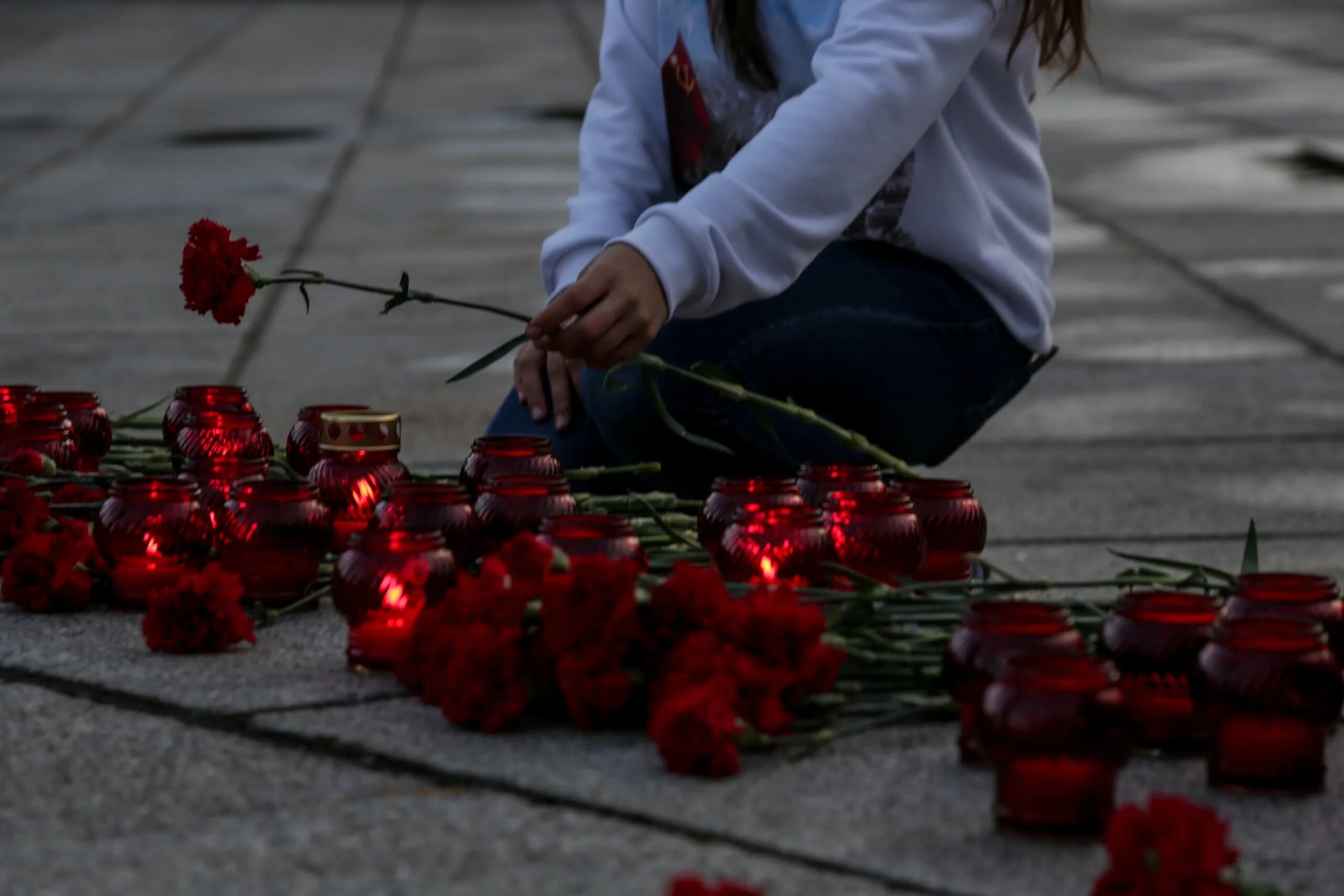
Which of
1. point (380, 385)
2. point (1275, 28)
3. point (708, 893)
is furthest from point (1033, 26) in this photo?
point (1275, 28)

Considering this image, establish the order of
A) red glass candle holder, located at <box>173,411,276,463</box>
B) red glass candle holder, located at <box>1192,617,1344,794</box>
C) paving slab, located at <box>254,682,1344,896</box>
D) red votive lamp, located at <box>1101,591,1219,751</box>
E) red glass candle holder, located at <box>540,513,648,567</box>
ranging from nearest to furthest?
paving slab, located at <box>254,682,1344,896</box>
red glass candle holder, located at <box>1192,617,1344,794</box>
red votive lamp, located at <box>1101,591,1219,751</box>
red glass candle holder, located at <box>540,513,648,567</box>
red glass candle holder, located at <box>173,411,276,463</box>

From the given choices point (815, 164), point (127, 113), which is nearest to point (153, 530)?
point (815, 164)

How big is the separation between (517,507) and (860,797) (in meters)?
0.75

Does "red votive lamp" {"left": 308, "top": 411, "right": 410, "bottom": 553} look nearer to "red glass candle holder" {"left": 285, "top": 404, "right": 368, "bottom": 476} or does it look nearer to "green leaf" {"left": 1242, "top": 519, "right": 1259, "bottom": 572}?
"red glass candle holder" {"left": 285, "top": 404, "right": 368, "bottom": 476}

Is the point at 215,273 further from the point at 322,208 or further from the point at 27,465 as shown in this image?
the point at 322,208

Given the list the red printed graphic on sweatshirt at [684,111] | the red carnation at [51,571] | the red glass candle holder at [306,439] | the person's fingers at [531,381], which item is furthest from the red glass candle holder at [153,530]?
the red printed graphic on sweatshirt at [684,111]

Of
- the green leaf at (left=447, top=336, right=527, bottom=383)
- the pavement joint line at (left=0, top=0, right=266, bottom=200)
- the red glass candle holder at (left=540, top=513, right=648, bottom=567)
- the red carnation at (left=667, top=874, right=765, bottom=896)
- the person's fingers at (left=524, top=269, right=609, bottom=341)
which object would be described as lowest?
the pavement joint line at (left=0, top=0, right=266, bottom=200)

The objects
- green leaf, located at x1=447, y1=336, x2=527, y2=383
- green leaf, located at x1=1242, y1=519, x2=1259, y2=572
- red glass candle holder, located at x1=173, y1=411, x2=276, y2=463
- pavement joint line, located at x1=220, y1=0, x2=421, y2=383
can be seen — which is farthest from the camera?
pavement joint line, located at x1=220, y1=0, x2=421, y2=383

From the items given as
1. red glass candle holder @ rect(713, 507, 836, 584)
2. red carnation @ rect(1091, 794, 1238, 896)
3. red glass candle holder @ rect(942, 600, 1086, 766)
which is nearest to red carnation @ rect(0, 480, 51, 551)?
red glass candle holder @ rect(713, 507, 836, 584)

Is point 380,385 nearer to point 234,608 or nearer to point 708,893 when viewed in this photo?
point 234,608

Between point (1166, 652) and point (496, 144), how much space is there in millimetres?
9489

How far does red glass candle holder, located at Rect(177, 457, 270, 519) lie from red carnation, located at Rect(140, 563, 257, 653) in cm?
25

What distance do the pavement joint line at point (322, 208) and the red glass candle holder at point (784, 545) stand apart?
3.10 m

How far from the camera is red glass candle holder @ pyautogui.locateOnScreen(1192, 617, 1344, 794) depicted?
193 cm
